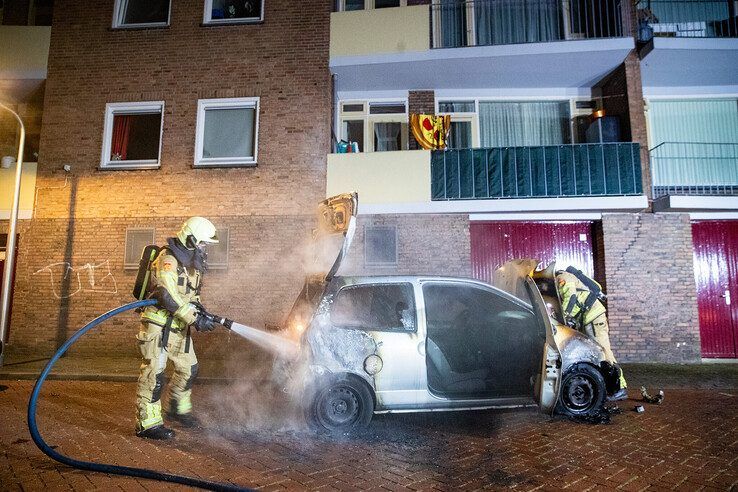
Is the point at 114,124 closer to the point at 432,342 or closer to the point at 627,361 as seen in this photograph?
the point at 432,342

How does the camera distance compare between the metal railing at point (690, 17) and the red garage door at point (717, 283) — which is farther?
the metal railing at point (690, 17)

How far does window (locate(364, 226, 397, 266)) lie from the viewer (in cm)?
914

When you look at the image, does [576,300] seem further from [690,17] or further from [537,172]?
[690,17]

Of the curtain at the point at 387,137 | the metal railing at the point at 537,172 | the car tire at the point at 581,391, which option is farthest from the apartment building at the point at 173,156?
the car tire at the point at 581,391

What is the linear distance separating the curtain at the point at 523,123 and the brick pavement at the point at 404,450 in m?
6.90

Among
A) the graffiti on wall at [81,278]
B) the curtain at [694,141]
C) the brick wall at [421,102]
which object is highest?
the brick wall at [421,102]

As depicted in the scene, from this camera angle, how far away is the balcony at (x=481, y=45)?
909 centimetres

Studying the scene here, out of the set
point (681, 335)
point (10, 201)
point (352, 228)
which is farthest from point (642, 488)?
point (10, 201)

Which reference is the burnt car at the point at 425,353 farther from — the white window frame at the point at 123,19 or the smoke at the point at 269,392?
the white window frame at the point at 123,19

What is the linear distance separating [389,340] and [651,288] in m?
7.04

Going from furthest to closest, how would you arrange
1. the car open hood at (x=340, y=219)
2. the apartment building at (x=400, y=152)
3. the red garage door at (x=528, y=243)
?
the red garage door at (x=528, y=243) → the apartment building at (x=400, y=152) → the car open hood at (x=340, y=219)

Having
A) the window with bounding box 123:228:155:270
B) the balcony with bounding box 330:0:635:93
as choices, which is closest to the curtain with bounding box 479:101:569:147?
the balcony with bounding box 330:0:635:93

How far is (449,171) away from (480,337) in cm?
490

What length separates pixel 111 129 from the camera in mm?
9898
